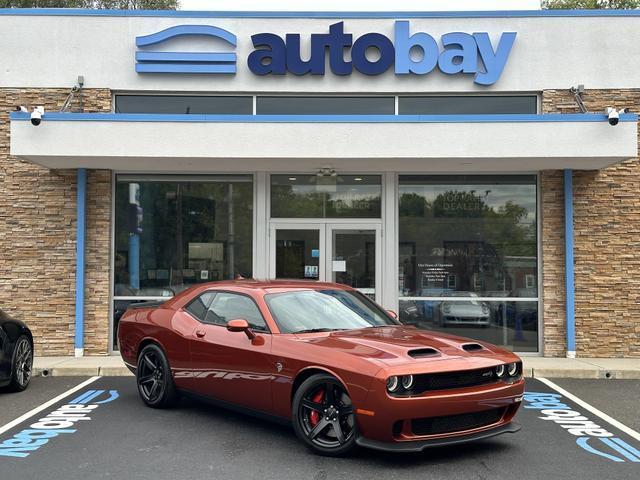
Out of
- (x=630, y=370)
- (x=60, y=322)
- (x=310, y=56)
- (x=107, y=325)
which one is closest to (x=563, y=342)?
(x=630, y=370)

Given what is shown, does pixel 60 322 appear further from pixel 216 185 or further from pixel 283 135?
pixel 283 135

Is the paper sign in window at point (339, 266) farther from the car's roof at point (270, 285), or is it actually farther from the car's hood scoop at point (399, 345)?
the car's hood scoop at point (399, 345)

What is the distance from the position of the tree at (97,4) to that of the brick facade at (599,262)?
1007 inches

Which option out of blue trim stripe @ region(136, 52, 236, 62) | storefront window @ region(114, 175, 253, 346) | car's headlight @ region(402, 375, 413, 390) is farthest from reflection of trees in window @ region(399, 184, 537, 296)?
car's headlight @ region(402, 375, 413, 390)

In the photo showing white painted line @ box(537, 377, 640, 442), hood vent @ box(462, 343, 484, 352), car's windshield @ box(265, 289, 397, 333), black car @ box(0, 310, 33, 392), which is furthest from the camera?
black car @ box(0, 310, 33, 392)

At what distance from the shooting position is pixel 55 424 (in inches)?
267

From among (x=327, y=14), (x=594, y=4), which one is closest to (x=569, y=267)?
(x=327, y=14)

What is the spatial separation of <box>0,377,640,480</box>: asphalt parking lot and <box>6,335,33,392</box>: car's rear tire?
1.22 feet

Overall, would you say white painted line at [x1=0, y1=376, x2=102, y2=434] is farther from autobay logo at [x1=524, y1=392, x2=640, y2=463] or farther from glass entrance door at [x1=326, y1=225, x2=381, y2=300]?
autobay logo at [x1=524, y1=392, x2=640, y2=463]

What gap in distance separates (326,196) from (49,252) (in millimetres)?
4852

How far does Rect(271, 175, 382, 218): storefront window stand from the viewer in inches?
465

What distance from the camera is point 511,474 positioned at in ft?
16.9

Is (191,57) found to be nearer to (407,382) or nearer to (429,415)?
(407,382)

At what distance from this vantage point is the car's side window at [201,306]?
7.17m
